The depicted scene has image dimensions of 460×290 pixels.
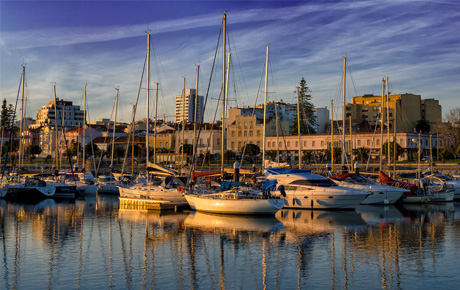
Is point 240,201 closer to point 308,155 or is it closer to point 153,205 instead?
point 153,205

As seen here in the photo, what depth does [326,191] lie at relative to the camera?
3994cm

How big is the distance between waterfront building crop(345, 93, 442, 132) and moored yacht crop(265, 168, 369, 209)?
82139 mm

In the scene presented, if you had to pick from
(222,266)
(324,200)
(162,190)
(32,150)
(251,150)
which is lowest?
(222,266)

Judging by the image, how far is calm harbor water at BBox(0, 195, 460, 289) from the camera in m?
19.2

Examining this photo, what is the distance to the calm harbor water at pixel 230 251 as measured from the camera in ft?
63.1

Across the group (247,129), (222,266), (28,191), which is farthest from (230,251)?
(247,129)

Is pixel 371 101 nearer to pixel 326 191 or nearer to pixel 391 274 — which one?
pixel 326 191

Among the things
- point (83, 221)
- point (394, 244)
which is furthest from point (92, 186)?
point (394, 244)

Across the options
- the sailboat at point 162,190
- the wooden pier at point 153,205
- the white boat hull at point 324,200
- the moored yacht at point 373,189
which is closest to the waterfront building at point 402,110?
the moored yacht at point 373,189

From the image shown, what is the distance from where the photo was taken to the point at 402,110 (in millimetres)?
125125

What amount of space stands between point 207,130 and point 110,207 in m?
75.4

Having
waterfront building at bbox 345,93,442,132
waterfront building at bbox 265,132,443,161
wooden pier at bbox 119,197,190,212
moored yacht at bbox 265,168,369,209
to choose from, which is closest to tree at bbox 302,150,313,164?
waterfront building at bbox 265,132,443,161

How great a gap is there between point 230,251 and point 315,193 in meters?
16.7

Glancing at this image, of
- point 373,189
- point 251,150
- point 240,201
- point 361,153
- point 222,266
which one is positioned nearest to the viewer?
point 222,266
